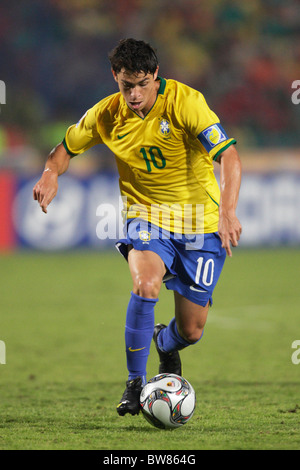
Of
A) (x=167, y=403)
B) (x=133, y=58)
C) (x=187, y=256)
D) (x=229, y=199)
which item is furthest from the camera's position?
(x=187, y=256)

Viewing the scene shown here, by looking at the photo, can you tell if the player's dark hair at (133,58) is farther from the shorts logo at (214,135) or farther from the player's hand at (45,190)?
the player's hand at (45,190)

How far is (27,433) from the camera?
357cm

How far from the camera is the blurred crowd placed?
56.6 feet

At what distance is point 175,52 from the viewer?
1819 centimetres

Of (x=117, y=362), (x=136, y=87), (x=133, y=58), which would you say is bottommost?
(x=117, y=362)

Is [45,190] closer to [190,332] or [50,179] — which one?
[50,179]

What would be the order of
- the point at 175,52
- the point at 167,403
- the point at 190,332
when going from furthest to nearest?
the point at 175,52 → the point at 190,332 → the point at 167,403

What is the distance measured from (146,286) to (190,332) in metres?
0.88

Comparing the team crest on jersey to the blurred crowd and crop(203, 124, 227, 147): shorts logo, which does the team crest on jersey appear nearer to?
crop(203, 124, 227, 147): shorts logo

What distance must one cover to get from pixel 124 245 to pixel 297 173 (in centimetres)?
929

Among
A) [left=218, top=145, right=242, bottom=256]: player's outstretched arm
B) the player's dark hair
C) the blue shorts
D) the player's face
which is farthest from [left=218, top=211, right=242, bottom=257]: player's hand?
the player's dark hair

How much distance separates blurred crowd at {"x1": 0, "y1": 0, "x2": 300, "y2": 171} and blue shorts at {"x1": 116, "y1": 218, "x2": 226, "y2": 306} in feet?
40.1

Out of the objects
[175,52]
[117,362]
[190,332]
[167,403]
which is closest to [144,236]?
[190,332]

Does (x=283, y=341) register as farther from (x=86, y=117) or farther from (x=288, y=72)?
(x=288, y=72)
